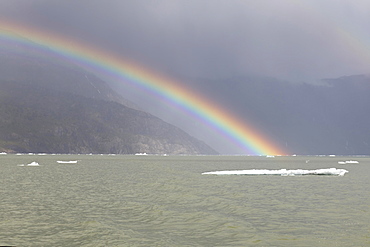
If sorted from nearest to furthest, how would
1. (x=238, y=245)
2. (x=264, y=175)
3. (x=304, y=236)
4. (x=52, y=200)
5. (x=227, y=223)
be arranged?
(x=238, y=245) → (x=304, y=236) → (x=227, y=223) → (x=52, y=200) → (x=264, y=175)

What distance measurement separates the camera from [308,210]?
132 feet

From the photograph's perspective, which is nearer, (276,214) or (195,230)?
(195,230)

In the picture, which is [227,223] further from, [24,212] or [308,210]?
[24,212]

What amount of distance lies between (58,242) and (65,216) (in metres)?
10.6

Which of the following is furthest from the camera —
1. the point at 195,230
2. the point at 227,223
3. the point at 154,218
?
the point at 154,218

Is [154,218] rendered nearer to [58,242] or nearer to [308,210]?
[58,242]

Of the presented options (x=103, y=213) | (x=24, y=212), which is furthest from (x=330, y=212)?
(x=24, y=212)

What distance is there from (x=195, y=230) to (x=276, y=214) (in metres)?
10.9

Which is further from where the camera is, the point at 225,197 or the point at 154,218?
the point at 225,197

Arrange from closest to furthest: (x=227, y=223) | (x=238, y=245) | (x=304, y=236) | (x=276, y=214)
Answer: (x=238, y=245) < (x=304, y=236) < (x=227, y=223) < (x=276, y=214)

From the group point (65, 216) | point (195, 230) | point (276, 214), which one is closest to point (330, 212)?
point (276, 214)

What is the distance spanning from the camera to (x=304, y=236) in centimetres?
2720

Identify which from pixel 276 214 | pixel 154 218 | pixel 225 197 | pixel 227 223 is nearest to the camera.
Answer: pixel 227 223

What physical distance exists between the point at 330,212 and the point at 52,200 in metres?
30.8
